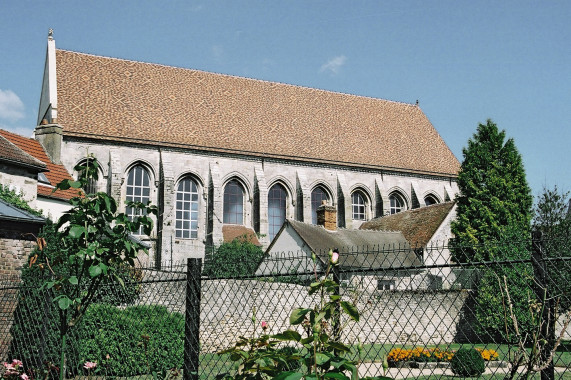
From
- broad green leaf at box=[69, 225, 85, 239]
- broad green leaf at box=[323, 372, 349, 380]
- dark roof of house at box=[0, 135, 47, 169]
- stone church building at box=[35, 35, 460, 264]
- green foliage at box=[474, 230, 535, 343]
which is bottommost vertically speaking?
broad green leaf at box=[323, 372, 349, 380]

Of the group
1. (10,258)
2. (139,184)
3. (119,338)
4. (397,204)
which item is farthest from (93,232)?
(397,204)

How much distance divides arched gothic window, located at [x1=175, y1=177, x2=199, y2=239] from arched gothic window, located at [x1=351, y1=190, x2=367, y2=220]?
8.26m

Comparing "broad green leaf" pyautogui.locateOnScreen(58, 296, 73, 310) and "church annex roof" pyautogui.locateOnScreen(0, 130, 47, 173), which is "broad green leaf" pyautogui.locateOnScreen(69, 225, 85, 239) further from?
"church annex roof" pyautogui.locateOnScreen(0, 130, 47, 173)

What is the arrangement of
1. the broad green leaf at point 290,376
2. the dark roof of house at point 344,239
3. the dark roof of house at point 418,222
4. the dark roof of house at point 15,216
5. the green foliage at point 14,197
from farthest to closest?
1. the dark roof of house at point 418,222
2. the dark roof of house at point 344,239
3. the green foliage at point 14,197
4. the dark roof of house at point 15,216
5. the broad green leaf at point 290,376

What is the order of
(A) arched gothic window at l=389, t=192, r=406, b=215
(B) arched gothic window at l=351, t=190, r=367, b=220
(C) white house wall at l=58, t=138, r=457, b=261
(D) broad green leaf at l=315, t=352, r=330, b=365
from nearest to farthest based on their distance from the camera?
(D) broad green leaf at l=315, t=352, r=330, b=365
(C) white house wall at l=58, t=138, r=457, b=261
(B) arched gothic window at l=351, t=190, r=367, b=220
(A) arched gothic window at l=389, t=192, r=406, b=215

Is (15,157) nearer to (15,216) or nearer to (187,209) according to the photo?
(15,216)

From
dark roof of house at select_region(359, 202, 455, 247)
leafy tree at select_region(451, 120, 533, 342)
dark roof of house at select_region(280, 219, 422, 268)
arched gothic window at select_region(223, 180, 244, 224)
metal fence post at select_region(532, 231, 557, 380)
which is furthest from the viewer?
arched gothic window at select_region(223, 180, 244, 224)

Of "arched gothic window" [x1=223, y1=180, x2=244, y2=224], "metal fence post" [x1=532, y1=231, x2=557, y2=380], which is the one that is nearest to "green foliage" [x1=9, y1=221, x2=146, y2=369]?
"metal fence post" [x1=532, y1=231, x2=557, y2=380]

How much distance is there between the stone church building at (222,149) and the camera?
87.8 ft

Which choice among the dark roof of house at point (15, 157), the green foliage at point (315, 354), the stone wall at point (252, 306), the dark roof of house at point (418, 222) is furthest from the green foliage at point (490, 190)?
the green foliage at point (315, 354)

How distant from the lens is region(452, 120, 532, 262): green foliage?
24484 millimetres

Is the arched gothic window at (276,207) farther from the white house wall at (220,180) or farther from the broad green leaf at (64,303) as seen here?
the broad green leaf at (64,303)

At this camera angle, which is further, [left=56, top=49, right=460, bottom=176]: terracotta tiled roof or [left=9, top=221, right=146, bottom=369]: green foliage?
[left=56, top=49, right=460, bottom=176]: terracotta tiled roof

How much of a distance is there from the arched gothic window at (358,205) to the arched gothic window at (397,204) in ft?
5.14
